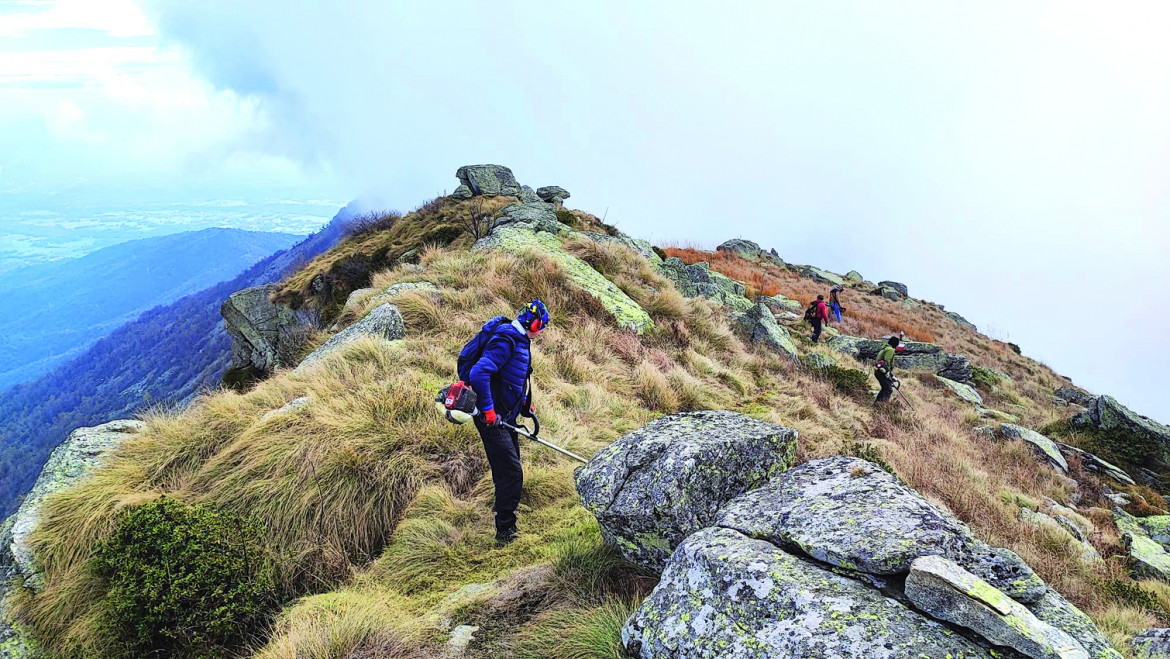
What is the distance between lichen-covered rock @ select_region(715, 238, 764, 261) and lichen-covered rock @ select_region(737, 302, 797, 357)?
2761 centimetres

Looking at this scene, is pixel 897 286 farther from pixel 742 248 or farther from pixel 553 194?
pixel 553 194

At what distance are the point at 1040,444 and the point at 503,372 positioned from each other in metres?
15.4

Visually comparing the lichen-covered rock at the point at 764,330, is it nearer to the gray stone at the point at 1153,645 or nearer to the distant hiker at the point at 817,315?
the distant hiker at the point at 817,315

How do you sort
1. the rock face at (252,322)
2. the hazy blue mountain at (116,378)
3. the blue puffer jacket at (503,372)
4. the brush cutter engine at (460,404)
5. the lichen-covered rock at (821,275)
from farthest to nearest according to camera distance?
the hazy blue mountain at (116,378) < the lichen-covered rock at (821,275) < the rock face at (252,322) < the blue puffer jacket at (503,372) < the brush cutter engine at (460,404)

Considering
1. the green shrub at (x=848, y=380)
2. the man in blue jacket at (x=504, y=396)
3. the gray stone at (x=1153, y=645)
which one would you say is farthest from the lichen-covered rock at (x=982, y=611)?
the green shrub at (x=848, y=380)

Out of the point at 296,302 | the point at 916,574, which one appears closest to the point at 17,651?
the point at 916,574

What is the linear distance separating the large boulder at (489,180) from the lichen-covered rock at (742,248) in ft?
74.6

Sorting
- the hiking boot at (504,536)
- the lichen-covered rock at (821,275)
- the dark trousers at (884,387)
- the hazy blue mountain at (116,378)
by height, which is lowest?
the hazy blue mountain at (116,378)

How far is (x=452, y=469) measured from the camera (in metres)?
6.71

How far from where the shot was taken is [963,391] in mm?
19406

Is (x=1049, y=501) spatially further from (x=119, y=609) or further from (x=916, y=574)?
(x=119, y=609)

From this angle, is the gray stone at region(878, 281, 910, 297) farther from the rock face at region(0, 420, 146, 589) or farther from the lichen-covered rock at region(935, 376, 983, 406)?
the rock face at region(0, 420, 146, 589)

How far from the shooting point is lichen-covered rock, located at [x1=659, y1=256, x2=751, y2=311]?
2028 cm

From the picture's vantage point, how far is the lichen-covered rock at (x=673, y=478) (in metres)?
4.26
